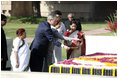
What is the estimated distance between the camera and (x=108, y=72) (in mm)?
5281

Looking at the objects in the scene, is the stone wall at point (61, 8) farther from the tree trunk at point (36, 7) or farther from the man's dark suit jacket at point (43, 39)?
the man's dark suit jacket at point (43, 39)

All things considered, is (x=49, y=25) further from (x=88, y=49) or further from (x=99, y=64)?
(x=88, y=49)

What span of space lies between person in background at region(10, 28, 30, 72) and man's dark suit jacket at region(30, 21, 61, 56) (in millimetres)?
229

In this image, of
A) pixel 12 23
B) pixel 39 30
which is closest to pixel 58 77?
pixel 39 30

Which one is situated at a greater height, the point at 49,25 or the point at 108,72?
the point at 49,25

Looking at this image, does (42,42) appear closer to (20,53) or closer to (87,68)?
(20,53)

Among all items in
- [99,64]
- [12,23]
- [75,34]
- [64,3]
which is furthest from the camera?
[64,3]

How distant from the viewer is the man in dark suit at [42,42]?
6980 millimetres

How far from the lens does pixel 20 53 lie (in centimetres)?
730

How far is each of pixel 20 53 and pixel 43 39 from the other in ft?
1.86

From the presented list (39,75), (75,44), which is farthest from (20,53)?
(39,75)

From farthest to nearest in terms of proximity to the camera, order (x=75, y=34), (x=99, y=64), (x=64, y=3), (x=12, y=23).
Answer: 1. (x=64, y=3)
2. (x=12, y=23)
3. (x=75, y=34)
4. (x=99, y=64)

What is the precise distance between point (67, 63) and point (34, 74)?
1.81m

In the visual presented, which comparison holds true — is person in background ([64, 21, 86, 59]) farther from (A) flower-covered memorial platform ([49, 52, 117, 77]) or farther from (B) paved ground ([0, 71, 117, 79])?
(B) paved ground ([0, 71, 117, 79])
